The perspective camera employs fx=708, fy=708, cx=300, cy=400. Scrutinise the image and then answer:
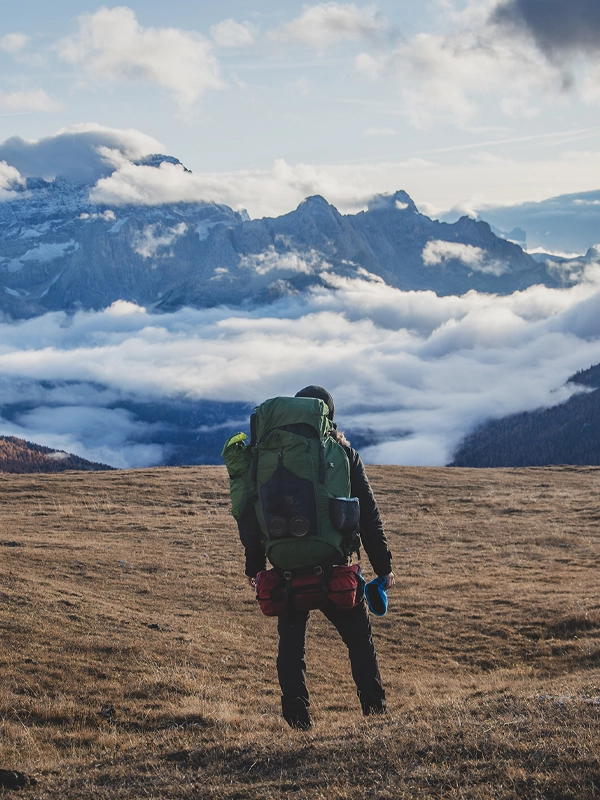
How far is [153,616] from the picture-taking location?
634 inches

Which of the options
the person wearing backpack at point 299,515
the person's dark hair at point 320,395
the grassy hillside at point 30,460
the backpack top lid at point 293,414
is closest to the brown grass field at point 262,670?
the person wearing backpack at point 299,515

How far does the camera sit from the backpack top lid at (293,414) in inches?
331

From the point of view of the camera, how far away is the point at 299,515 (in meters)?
8.17

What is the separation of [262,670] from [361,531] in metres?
5.82

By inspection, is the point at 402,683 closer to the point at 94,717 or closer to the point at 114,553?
the point at 94,717

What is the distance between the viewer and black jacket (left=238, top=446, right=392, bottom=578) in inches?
344

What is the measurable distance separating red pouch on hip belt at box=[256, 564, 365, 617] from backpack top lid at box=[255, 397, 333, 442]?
1.62m

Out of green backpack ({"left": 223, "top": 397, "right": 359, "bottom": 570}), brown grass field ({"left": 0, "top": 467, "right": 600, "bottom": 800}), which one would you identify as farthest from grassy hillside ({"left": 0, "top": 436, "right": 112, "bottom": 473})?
green backpack ({"left": 223, "top": 397, "right": 359, "bottom": 570})

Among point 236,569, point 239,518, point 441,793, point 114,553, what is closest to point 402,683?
point 239,518

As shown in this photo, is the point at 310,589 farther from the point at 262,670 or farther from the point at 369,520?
the point at 262,670

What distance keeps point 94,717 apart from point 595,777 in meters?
6.93

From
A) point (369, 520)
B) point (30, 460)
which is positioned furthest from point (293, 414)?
point (30, 460)

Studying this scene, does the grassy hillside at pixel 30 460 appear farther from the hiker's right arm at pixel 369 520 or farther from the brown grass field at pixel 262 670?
the hiker's right arm at pixel 369 520

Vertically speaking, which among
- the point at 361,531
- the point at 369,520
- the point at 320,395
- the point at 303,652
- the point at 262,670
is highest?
the point at 320,395
